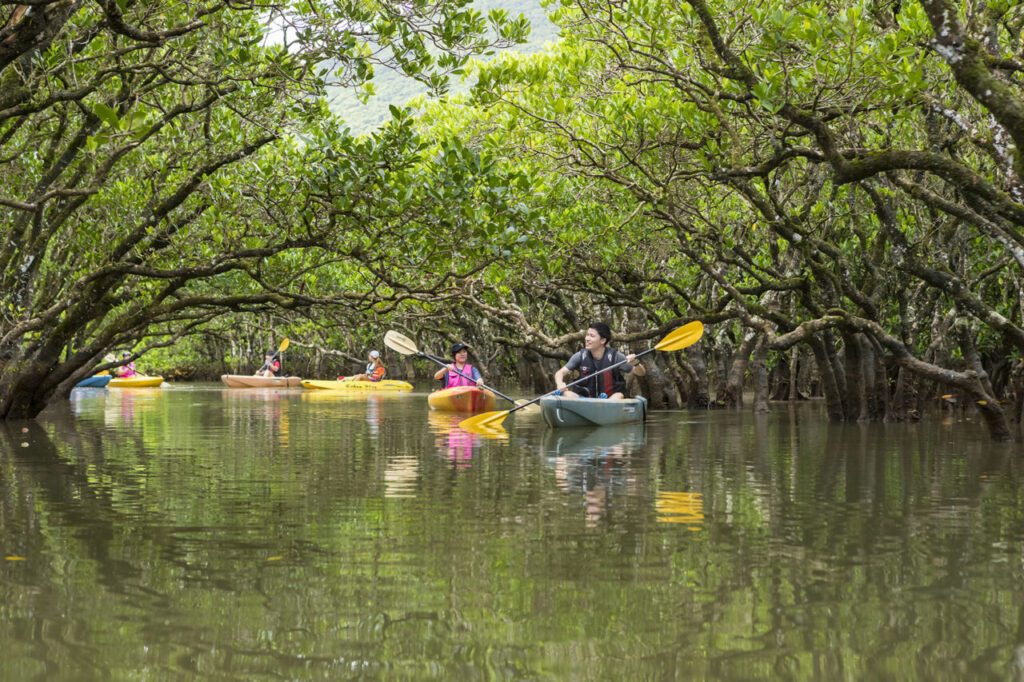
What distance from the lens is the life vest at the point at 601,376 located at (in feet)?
58.1

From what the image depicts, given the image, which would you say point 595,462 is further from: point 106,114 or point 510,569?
point 106,114

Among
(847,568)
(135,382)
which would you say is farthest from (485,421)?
(135,382)

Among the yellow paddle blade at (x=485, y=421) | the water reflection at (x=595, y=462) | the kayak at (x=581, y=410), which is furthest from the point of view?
the yellow paddle blade at (x=485, y=421)

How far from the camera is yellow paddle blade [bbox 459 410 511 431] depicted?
17.3m

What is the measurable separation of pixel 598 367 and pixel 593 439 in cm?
310

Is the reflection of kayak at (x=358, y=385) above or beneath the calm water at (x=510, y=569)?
above

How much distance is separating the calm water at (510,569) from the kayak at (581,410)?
14.7 ft

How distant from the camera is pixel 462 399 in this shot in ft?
72.6

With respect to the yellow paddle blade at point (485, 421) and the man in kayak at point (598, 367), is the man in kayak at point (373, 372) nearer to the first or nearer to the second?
the yellow paddle blade at point (485, 421)

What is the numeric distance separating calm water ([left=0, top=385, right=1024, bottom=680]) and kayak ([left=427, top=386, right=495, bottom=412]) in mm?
10190

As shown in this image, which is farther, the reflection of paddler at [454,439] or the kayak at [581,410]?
the kayak at [581,410]

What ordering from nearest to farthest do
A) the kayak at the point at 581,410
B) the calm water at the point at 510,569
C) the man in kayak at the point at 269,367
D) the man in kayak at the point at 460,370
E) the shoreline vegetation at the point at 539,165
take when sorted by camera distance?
the calm water at the point at 510,569 < the shoreline vegetation at the point at 539,165 < the kayak at the point at 581,410 < the man in kayak at the point at 460,370 < the man in kayak at the point at 269,367

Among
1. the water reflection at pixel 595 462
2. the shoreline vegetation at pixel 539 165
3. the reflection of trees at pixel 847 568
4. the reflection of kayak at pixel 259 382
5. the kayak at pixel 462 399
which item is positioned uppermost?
the shoreline vegetation at pixel 539 165

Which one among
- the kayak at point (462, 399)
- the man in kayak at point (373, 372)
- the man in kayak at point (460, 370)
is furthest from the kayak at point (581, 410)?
the man in kayak at point (373, 372)
